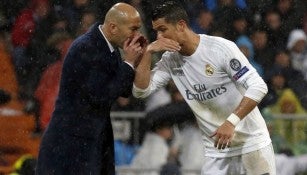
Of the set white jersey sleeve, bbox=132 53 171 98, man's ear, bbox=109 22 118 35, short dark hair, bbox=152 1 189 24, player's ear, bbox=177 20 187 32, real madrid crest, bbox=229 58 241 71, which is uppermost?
short dark hair, bbox=152 1 189 24

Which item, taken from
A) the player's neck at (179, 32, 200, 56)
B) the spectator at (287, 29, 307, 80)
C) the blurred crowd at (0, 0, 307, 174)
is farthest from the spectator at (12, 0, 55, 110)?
the player's neck at (179, 32, 200, 56)

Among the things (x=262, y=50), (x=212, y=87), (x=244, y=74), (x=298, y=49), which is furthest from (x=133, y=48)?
(x=298, y=49)

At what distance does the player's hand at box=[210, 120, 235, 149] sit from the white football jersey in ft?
1.40

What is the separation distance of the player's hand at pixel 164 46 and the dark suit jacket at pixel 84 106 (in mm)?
242

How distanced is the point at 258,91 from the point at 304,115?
3.49 meters

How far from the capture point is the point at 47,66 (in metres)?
13.2

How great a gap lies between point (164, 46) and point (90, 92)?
2.07 feet

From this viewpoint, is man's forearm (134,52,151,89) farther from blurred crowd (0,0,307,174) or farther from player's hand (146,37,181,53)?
blurred crowd (0,0,307,174)

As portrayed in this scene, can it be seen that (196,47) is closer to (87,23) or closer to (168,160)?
(168,160)

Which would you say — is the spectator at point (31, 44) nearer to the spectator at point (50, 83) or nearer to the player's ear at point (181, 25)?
the spectator at point (50, 83)

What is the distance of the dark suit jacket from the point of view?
8.63 m

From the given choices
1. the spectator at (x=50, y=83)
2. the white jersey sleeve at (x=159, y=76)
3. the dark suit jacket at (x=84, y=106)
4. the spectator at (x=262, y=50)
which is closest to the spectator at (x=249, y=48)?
the spectator at (x=262, y=50)

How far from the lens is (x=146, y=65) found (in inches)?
345

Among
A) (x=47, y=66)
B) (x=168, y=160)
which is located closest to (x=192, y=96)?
(x=168, y=160)
